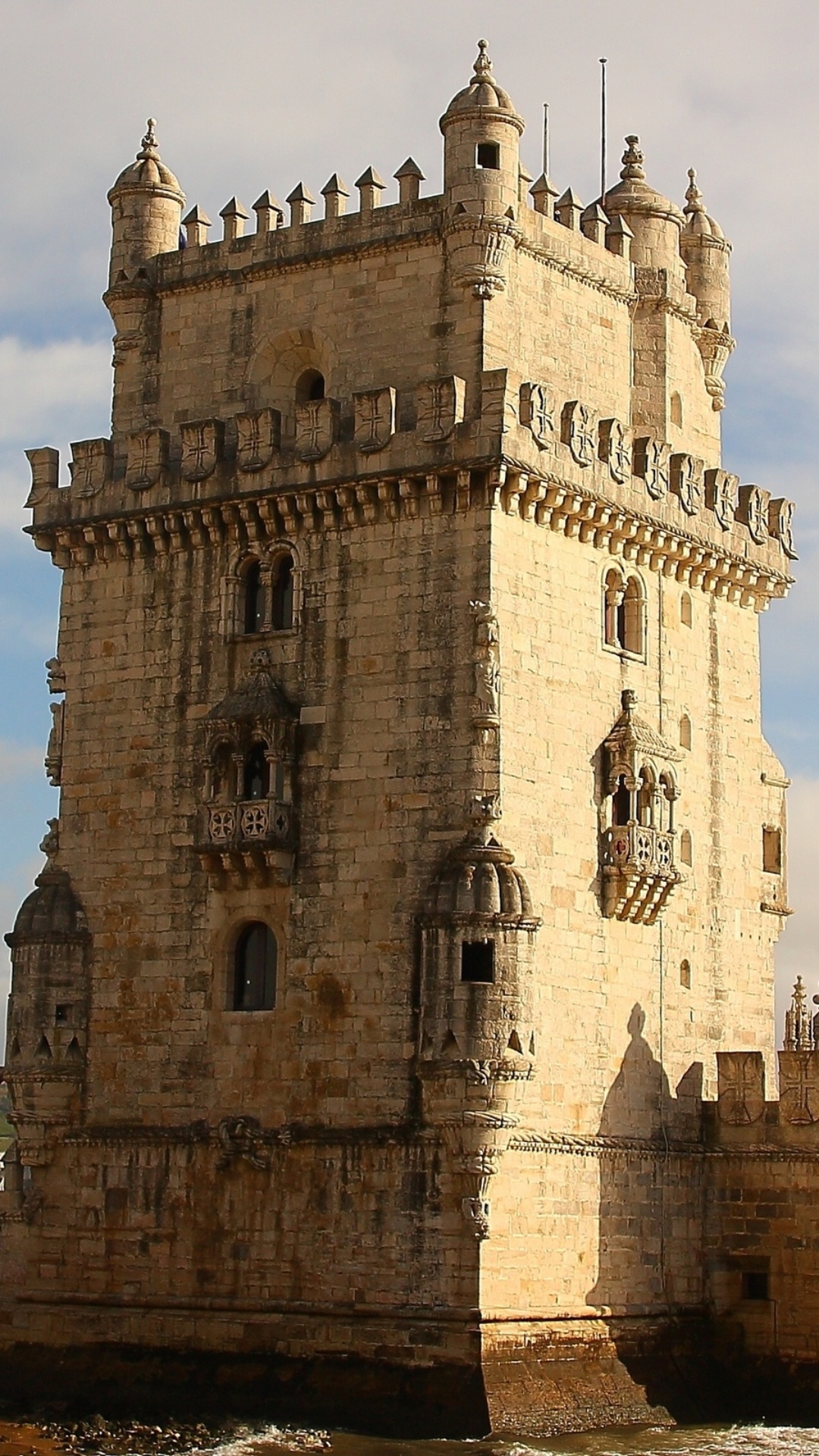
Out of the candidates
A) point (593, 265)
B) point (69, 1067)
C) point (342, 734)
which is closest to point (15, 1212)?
point (69, 1067)

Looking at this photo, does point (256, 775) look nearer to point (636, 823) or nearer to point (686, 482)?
point (636, 823)

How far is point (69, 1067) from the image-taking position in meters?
43.3

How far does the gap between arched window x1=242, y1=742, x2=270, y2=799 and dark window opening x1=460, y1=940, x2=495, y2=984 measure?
459 centimetres

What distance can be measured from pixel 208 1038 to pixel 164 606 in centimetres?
715

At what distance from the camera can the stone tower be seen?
39.6 metres

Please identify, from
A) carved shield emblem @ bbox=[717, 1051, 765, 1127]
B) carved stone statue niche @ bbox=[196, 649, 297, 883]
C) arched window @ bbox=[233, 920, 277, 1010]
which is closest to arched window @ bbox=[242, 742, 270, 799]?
carved stone statue niche @ bbox=[196, 649, 297, 883]

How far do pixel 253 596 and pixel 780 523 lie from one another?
A: 10.4 m

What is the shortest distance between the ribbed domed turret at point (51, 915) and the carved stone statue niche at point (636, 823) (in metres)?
8.65

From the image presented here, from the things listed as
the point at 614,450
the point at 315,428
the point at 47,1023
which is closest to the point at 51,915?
the point at 47,1023

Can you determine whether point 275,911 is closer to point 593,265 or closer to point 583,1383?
point 583,1383

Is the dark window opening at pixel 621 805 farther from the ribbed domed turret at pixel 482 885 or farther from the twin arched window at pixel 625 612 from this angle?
the ribbed domed turret at pixel 482 885

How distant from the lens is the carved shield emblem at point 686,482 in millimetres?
45250

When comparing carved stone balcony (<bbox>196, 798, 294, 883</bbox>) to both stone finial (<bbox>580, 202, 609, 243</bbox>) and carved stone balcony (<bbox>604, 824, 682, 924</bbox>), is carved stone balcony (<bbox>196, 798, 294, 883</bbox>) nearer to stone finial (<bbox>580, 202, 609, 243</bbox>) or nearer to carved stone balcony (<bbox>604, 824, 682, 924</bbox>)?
carved stone balcony (<bbox>604, 824, 682, 924</bbox>)

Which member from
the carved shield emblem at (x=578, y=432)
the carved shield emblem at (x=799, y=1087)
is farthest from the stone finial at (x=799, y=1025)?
the carved shield emblem at (x=578, y=432)
